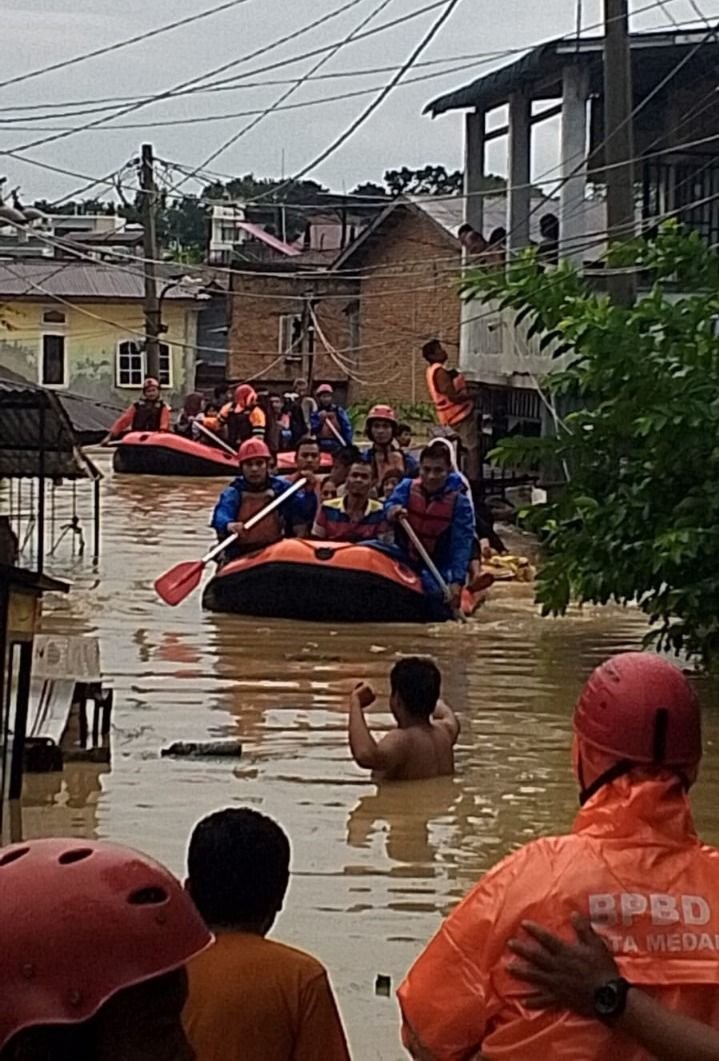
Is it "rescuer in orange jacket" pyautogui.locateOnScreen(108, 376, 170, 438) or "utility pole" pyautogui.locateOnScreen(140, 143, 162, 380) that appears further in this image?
"utility pole" pyautogui.locateOnScreen(140, 143, 162, 380)

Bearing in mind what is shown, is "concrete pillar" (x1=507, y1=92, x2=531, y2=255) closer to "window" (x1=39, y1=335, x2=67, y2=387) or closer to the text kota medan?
the text kota medan

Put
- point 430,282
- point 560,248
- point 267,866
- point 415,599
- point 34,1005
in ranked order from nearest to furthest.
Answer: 1. point 34,1005
2. point 267,866
3. point 415,599
4. point 560,248
5. point 430,282

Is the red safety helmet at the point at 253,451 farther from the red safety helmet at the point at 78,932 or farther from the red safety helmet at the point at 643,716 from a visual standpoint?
the red safety helmet at the point at 78,932

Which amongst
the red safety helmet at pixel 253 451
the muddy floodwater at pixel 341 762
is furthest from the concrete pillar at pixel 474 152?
the red safety helmet at pixel 253 451

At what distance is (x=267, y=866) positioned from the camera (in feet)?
12.6

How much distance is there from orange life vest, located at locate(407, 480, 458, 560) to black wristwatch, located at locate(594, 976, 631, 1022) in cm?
1372

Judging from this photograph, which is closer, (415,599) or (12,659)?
(12,659)

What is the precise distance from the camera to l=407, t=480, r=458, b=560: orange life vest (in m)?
17.0

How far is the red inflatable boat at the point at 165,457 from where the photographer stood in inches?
1401

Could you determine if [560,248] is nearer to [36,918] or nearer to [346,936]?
[346,936]

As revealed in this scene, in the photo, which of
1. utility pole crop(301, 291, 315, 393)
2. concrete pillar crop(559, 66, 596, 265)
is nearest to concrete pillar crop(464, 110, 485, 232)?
concrete pillar crop(559, 66, 596, 265)

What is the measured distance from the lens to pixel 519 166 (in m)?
25.9

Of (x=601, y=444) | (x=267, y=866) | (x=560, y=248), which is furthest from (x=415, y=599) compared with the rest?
(x=267, y=866)

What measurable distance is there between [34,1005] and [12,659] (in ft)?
24.3
